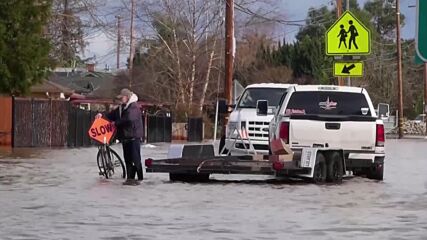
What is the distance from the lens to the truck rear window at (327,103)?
19688mm

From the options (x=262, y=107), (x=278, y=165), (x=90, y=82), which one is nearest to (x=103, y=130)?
(x=278, y=165)

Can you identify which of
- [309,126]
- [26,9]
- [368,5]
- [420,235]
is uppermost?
[368,5]

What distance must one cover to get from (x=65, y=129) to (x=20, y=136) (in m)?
2.12

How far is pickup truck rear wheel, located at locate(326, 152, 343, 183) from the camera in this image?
18.5 metres

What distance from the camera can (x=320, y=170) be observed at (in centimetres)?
1847

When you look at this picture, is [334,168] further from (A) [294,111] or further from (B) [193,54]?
(B) [193,54]

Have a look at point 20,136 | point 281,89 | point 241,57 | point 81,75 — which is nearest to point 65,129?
point 20,136

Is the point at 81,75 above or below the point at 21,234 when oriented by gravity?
above

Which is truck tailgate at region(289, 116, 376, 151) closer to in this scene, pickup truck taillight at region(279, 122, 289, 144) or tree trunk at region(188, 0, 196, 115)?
pickup truck taillight at region(279, 122, 289, 144)

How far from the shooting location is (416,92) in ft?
320

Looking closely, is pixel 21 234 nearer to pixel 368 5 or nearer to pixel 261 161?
pixel 261 161

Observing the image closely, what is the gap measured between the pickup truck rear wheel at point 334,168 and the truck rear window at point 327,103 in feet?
4.38

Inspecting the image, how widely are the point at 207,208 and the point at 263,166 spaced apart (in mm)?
4210

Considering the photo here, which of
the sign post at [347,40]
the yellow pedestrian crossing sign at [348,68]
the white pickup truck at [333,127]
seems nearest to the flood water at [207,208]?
the white pickup truck at [333,127]
